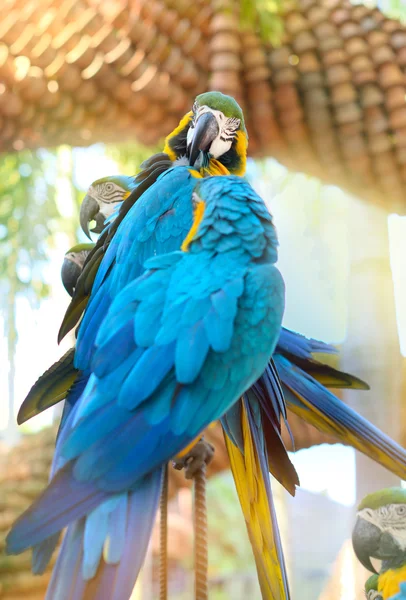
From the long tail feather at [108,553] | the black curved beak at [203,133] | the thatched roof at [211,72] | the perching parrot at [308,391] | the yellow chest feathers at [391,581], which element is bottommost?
the yellow chest feathers at [391,581]

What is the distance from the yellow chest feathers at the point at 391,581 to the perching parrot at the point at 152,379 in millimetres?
388

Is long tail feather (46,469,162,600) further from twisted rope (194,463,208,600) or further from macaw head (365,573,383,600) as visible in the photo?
macaw head (365,573,383,600)

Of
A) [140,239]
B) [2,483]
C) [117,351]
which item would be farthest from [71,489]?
[2,483]

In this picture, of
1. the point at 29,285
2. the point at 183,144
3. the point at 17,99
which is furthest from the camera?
the point at 29,285

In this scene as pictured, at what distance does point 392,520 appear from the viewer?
0.74m

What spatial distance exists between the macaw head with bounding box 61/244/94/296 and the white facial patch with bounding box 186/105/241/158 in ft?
0.62

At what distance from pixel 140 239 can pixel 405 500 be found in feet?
1.62

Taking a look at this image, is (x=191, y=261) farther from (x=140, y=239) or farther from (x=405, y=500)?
(x=405, y=500)

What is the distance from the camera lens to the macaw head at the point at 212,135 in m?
0.60

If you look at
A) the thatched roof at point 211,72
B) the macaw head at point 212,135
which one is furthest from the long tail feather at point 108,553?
the thatched roof at point 211,72

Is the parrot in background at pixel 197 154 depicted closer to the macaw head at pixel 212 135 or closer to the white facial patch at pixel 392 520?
the macaw head at pixel 212 135

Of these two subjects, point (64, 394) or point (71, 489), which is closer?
point (71, 489)

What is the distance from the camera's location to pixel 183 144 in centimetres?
67

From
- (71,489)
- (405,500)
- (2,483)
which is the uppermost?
(71,489)
